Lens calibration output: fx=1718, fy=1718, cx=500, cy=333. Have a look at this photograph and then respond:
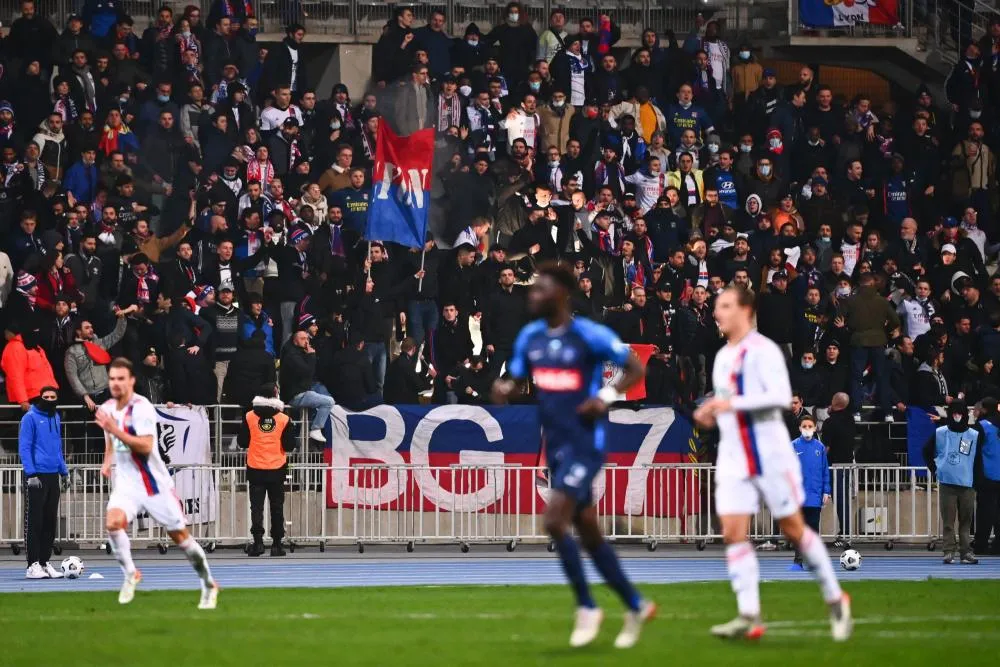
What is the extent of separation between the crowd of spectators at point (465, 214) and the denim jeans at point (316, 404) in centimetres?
4

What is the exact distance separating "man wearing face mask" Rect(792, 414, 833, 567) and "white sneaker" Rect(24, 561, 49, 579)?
8537mm

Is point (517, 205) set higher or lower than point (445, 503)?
higher

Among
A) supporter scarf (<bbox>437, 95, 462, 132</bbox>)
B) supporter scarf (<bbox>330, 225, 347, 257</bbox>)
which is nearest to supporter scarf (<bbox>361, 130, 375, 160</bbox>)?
supporter scarf (<bbox>437, 95, 462, 132</bbox>)

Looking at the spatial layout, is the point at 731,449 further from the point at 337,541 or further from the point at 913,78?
the point at 913,78

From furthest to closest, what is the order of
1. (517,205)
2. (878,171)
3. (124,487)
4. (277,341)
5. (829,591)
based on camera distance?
1. (878,171)
2. (517,205)
3. (277,341)
4. (124,487)
5. (829,591)

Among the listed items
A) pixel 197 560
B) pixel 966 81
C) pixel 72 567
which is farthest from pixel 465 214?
pixel 197 560

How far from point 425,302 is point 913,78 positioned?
14.7 m

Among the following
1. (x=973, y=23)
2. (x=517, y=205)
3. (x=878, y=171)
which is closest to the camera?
(x=517, y=205)

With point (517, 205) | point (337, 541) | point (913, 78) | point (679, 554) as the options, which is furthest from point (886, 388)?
point (913, 78)

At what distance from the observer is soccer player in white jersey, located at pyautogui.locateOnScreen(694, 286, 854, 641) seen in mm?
10602

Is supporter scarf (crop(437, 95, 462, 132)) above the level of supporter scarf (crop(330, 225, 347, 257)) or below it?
above

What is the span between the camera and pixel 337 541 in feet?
74.7

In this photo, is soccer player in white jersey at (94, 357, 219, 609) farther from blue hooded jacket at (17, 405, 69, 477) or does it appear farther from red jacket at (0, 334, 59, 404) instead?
red jacket at (0, 334, 59, 404)

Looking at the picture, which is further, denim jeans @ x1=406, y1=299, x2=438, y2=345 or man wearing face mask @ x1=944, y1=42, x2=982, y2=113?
man wearing face mask @ x1=944, y1=42, x2=982, y2=113
